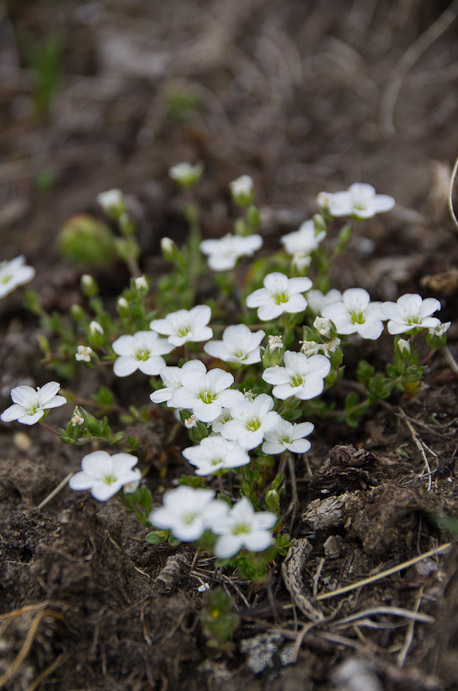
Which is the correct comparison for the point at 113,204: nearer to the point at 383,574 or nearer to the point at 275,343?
the point at 275,343

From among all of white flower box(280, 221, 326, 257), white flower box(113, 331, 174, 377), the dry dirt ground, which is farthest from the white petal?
white flower box(280, 221, 326, 257)

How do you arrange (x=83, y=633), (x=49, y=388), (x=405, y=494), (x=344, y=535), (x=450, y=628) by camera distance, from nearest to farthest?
1. (x=450, y=628)
2. (x=83, y=633)
3. (x=405, y=494)
4. (x=344, y=535)
5. (x=49, y=388)

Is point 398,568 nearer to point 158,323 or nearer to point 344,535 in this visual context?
point 344,535

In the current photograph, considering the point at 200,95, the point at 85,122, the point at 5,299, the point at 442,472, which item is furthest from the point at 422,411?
the point at 85,122

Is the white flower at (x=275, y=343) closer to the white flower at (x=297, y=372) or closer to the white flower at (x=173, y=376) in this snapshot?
the white flower at (x=297, y=372)

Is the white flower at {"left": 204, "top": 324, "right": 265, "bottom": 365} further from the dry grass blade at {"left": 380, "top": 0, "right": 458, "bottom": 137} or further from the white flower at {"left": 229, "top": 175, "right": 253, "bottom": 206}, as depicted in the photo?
the dry grass blade at {"left": 380, "top": 0, "right": 458, "bottom": 137}

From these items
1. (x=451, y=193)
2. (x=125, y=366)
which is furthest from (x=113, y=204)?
(x=451, y=193)
